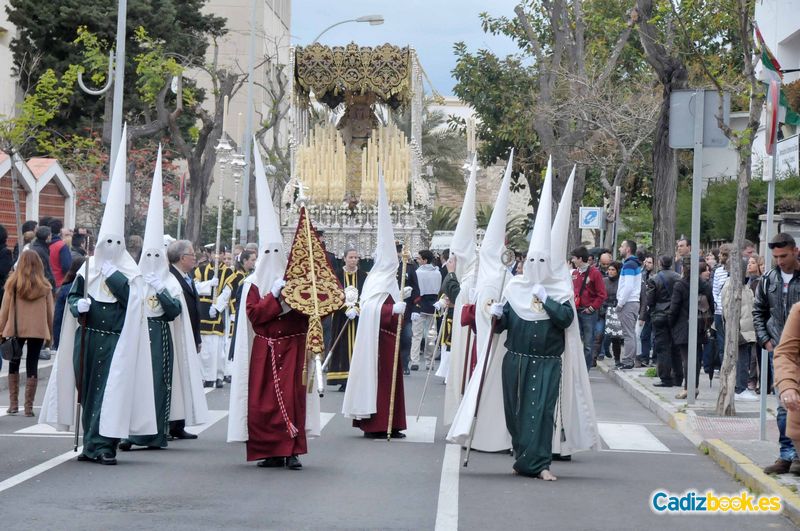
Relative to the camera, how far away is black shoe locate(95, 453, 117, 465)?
11.4 m

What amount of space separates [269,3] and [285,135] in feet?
23.3

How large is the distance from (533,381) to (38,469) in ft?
13.0

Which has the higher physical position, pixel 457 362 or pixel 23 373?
pixel 457 362

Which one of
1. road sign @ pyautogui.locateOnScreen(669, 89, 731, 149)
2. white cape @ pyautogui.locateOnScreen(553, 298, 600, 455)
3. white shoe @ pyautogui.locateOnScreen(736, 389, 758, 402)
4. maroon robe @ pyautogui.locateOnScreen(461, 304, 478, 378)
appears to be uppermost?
road sign @ pyautogui.locateOnScreen(669, 89, 731, 149)

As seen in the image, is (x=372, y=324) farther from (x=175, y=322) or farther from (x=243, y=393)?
(x=243, y=393)

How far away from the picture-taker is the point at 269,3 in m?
75.5

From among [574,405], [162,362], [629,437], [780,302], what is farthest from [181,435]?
[780,302]

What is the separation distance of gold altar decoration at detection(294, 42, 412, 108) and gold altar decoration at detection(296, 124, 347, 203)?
4.72 feet

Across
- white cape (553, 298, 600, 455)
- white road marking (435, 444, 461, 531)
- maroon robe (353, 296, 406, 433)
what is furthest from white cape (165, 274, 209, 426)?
white cape (553, 298, 600, 455)

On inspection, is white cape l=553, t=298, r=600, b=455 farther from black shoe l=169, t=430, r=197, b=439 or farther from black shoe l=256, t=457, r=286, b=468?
black shoe l=169, t=430, r=197, b=439

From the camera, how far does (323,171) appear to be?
107 feet

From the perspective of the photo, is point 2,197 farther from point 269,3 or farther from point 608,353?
point 269,3

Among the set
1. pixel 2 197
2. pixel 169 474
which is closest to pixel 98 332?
pixel 169 474

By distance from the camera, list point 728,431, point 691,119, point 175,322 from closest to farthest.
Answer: point 175,322
point 728,431
point 691,119
